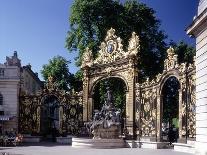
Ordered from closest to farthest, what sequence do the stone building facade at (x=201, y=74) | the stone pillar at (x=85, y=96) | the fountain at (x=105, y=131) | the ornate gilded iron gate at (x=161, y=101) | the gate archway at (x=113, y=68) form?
the stone building facade at (x=201, y=74) < the ornate gilded iron gate at (x=161, y=101) < the fountain at (x=105, y=131) < the gate archway at (x=113, y=68) < the stone pillar at (x=85, y=96)

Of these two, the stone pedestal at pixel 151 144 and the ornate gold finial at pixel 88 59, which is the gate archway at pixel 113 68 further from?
the stone pedestal at pixel 151 144

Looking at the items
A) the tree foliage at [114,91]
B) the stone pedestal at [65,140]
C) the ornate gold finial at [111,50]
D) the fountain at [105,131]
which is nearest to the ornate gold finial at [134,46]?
the ornate gold finial at [111,50]

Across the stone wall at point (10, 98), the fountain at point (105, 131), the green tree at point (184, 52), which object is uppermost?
the green tree at point (184, 52)

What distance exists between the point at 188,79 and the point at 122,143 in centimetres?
733

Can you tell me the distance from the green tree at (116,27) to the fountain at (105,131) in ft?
33.1

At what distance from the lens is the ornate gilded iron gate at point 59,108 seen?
1329 inches

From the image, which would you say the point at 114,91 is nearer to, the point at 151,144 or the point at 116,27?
the point at 116,27

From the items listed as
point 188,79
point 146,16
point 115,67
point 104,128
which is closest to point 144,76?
point 146,16

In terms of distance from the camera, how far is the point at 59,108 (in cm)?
3397

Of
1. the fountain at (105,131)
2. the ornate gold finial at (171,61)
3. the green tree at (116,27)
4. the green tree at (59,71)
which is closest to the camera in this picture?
the ornate gold finial at (171,61)

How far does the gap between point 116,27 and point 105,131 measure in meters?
13.2

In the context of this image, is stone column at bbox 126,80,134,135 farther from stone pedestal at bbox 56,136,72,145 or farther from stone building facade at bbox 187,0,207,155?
stone building facade at bbox 187,0,207,155

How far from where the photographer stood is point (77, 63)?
39812 mm

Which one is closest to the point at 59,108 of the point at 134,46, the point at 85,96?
the point at 85,96
